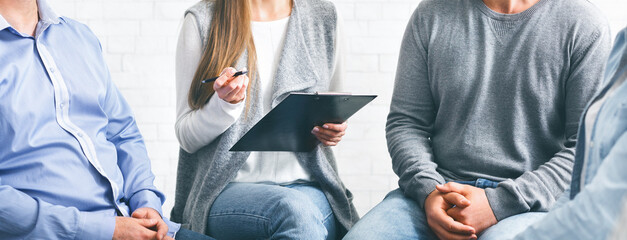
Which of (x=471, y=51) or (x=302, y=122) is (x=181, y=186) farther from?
(x=471, y=51)

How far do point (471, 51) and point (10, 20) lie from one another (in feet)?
3.77

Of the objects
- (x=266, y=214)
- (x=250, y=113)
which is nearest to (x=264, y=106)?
(x=250, y=113)

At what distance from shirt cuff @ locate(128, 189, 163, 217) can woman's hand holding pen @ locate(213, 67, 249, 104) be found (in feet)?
1.01

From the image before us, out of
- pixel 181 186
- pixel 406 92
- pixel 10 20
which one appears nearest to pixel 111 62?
pixel 181 186

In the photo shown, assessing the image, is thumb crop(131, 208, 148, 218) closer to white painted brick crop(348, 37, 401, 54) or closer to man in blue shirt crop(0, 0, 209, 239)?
man in blue shirt crop(0, 0, 209, 239)

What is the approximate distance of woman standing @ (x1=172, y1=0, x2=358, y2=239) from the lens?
1.59 m

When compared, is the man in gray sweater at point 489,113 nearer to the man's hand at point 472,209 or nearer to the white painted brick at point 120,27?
the man's hand at point 472,209

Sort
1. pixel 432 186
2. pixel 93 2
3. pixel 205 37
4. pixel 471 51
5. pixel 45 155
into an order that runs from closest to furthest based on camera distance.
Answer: pixel 45 155 < pixel 432 186 < pixel 471 51 < pixel 205 37 < pixel 93 2

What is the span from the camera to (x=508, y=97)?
1.57 metres

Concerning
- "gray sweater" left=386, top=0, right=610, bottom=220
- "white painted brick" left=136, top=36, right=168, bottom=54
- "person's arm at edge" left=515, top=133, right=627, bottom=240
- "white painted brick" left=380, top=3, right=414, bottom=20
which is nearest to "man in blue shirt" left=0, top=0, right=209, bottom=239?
"gray sweater" left=386, top=0, right=610, bottom=220

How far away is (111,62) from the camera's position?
272 cm

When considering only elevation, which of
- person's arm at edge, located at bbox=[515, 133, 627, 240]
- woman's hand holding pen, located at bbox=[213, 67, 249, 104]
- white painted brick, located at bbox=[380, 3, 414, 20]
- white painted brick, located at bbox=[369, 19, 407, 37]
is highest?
person's arm at edge, located at bbox=[515, 133, 627, 240]

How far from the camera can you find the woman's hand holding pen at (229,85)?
4.88 ft

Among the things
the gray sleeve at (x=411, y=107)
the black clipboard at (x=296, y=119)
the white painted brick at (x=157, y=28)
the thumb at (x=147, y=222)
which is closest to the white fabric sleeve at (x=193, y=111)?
the black clipboard at (x=296, y=119)
